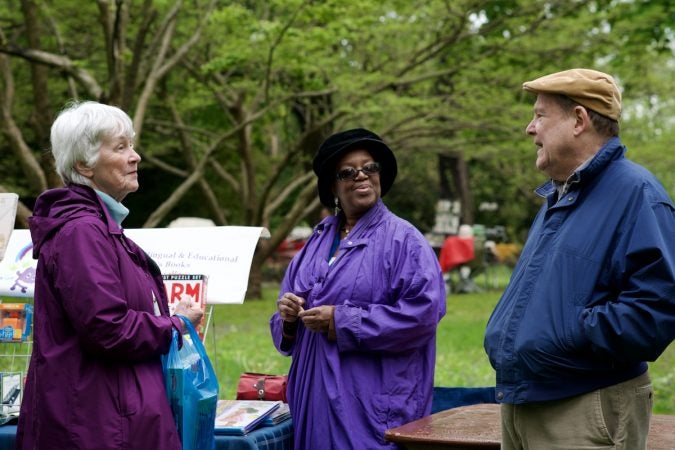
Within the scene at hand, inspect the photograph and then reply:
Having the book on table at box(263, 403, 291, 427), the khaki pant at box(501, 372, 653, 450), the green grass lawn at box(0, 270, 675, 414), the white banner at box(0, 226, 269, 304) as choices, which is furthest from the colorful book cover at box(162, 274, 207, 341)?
the khaki pant at box(501, 372, 653, 450)

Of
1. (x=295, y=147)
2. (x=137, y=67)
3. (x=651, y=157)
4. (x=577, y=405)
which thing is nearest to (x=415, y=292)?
(x=577, y=405)

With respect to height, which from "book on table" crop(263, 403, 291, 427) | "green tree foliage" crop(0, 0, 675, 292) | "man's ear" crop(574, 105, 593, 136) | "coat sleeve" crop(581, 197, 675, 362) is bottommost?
"book on table" crop(263, 403, 291, 427)

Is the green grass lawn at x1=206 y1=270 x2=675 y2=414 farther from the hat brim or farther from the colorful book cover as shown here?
the hat brim

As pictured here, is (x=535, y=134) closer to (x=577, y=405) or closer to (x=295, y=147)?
(x=577, y=405)

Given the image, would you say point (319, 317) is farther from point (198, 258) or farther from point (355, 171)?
point (198, 258)

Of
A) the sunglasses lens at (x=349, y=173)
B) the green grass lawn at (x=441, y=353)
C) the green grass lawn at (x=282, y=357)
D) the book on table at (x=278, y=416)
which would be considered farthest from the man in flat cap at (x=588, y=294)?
the green grass lawn at (x=441, y=353)

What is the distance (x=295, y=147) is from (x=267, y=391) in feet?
35.9

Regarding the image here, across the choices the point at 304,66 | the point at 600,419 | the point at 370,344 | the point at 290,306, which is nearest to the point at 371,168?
the point at 290,306

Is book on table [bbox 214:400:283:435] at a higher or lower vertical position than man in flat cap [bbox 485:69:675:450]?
lower

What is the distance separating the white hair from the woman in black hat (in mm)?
1156

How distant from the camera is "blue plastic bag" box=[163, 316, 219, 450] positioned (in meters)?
3.06

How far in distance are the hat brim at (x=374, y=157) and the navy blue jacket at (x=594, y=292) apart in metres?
1.43

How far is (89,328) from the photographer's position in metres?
2.79

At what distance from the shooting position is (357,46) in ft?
52.0
